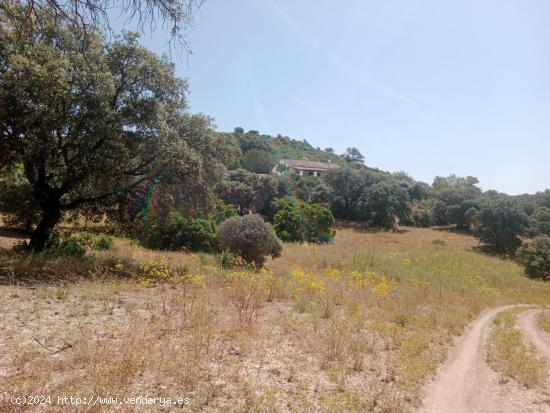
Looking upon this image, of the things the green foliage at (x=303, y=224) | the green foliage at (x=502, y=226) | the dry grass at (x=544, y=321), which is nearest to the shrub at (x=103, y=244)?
the green foliage at (x=303, y=224)

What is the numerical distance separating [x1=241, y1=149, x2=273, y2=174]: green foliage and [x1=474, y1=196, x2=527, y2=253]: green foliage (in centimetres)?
4007

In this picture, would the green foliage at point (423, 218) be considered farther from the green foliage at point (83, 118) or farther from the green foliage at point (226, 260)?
the green foliage at point (83, 118)

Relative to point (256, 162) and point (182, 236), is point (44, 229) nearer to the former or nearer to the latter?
point (182, 236)

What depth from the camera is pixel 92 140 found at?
10289 millimetres

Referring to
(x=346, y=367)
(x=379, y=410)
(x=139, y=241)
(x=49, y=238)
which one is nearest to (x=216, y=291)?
(x=346, y=367)

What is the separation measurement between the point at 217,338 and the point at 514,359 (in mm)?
5984

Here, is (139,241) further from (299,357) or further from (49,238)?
(299,357)

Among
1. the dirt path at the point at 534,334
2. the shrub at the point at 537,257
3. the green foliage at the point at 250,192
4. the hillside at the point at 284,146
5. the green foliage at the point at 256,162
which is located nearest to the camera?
the dirt path at the point at 534,334

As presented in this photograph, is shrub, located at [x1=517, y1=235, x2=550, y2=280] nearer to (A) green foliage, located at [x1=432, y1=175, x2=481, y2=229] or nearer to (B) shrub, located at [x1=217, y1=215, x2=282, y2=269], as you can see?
(A) green foliage, located at [x1=432, y1=175, x2=481, y2=229]

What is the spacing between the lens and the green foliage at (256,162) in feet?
220

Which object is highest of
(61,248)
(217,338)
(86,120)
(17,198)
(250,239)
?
(86,120)

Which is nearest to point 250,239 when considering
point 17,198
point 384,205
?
point 17,198

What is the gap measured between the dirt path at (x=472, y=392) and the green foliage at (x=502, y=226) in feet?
120

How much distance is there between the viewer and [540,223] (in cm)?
3684
